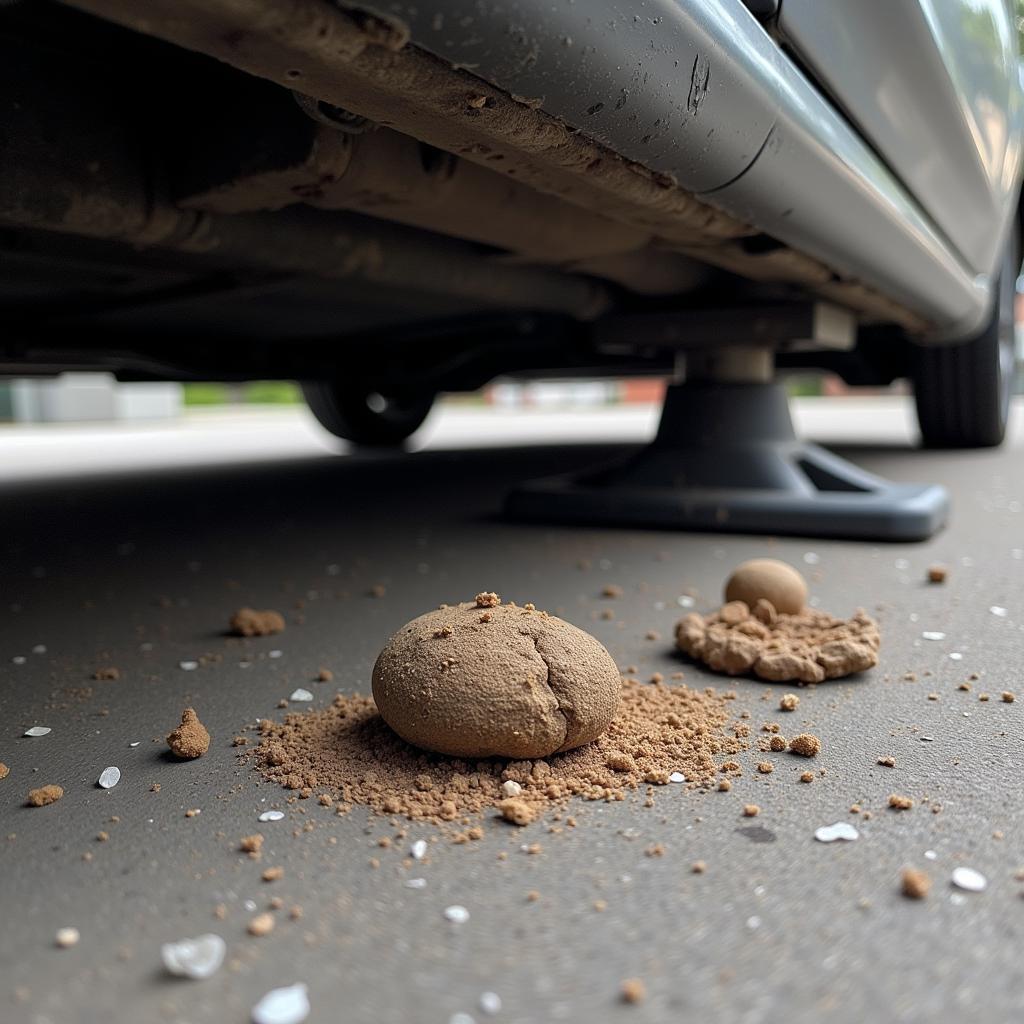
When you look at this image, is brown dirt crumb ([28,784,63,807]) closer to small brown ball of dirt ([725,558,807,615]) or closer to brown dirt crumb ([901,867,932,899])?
brown dirt crumb ([901,867,932,899])

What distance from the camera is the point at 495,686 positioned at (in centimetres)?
80

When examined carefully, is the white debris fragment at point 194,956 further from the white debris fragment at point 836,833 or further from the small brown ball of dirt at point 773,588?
the small brown ball of dirt at point 773,588

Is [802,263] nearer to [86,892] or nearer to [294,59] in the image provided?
[294,59]

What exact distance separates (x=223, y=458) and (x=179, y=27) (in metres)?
3.79

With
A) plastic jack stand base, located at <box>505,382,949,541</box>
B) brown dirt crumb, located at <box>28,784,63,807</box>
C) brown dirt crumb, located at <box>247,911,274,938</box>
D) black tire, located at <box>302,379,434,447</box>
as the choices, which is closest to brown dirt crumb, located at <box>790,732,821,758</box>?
brown dirt crumb, located at <box>247,911,274,938</box>

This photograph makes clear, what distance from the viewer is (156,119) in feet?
3.61

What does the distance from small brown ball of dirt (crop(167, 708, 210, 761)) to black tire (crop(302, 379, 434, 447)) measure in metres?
3.01

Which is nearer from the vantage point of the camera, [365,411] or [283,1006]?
[283,1006]

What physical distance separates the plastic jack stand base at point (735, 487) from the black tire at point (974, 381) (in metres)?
1.34

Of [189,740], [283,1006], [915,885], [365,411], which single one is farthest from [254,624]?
[365,411]

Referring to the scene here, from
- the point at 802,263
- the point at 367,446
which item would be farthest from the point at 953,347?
the point at 367,446

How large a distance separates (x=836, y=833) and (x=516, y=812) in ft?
0.76

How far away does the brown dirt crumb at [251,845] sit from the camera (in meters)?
0.67

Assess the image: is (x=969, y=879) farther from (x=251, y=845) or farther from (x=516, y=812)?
(x=251, y=845)
